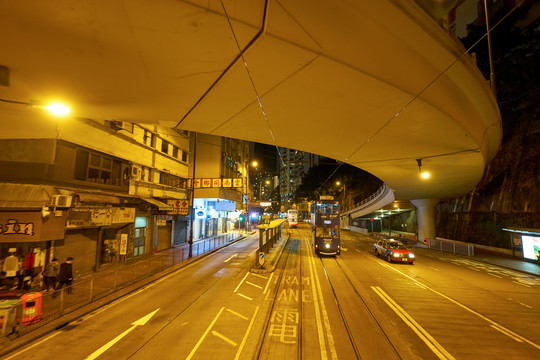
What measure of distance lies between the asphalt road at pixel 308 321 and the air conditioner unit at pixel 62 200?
5.55 meters

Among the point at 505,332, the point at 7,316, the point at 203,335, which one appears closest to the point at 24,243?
the point at 7,316

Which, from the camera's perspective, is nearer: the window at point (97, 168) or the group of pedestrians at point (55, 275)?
the group of pedestrians at point (55, 275)

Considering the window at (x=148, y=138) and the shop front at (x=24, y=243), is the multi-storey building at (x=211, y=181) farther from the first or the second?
the shop front at (x=24, y=243)

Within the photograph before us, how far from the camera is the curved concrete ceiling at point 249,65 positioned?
3.90 m

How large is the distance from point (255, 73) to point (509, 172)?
32.7 meters

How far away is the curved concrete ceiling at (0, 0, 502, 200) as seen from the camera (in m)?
3.90

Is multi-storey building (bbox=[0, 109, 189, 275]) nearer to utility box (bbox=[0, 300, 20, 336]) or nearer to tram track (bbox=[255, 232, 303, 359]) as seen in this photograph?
utility box (bbox=[0, 300, 20, 336])

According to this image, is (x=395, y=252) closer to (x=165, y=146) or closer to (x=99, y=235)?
(x=99, y=235)

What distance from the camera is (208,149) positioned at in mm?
33781

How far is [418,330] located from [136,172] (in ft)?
63.0

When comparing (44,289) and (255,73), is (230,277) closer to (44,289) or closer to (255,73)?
(44,289)

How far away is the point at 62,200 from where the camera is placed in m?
11.7

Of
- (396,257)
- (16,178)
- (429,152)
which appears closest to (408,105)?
(429,152)

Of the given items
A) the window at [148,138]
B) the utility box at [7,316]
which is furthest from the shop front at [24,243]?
the window at [148,138]
